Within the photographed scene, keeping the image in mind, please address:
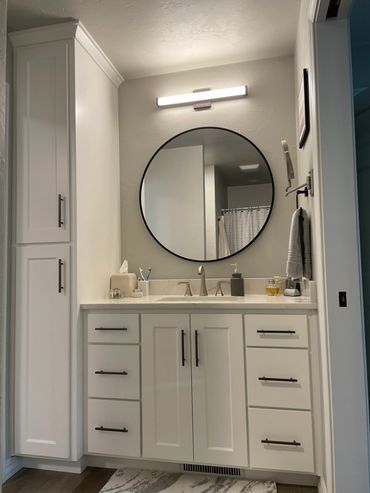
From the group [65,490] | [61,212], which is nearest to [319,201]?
[61,212]

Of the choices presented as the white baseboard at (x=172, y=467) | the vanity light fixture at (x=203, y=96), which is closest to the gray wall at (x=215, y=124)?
the vanity light fixture at (x=203, y=96)

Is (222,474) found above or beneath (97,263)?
beneath

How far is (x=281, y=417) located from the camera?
1835mm

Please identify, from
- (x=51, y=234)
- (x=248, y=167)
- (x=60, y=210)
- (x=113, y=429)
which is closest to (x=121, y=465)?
(x=113, y=429)

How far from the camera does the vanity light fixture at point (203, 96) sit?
256cm

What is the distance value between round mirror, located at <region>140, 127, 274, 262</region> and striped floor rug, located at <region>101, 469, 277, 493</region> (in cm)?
129

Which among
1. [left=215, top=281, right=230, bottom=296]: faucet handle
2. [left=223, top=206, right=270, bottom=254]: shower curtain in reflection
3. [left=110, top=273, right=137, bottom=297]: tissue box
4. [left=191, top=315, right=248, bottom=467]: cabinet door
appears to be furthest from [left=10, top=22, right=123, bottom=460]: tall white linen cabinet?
[left=223, top=206, right=270, bottom=254]: shower curtain in reflection

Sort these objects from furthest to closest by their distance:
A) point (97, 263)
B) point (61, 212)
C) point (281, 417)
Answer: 1. point (97, 263)
2. point (61, 212)
3. point (281, 417)

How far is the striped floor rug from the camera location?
1840 mm

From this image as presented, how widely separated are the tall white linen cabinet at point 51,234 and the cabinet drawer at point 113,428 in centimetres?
8

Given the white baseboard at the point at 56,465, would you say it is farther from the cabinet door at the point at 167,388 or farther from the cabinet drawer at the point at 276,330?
the cabinet drawer at the point at 276,330

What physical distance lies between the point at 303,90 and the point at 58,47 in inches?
55.5

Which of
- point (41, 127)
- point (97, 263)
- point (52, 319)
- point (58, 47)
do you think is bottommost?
point (52, 319)

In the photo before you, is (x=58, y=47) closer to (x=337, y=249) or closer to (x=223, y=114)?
(x=223, y=114)
